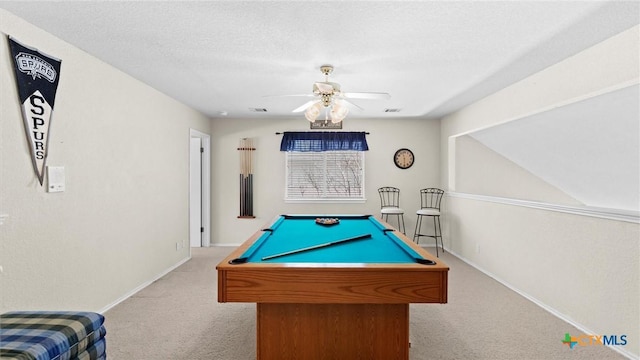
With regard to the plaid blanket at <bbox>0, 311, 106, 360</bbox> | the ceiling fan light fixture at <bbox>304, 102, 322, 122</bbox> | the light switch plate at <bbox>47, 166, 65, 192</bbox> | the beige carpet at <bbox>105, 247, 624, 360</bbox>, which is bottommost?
the beige carpet at <bbox>105, 247, 624, 360</bbox>

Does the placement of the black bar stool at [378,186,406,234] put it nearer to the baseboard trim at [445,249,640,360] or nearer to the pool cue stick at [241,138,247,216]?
the baseboard trim at [445,249,640,360]

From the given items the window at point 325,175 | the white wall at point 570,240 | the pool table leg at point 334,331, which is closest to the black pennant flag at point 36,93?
the pool table leg at point 334,331

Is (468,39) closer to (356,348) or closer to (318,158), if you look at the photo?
(356,348)

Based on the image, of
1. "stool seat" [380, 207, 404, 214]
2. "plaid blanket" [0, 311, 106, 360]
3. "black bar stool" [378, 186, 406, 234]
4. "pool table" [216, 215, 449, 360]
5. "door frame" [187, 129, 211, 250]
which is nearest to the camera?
"plaid blanket" [0, 311, 106, 360]

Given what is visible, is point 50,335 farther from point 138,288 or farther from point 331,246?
point 138,288

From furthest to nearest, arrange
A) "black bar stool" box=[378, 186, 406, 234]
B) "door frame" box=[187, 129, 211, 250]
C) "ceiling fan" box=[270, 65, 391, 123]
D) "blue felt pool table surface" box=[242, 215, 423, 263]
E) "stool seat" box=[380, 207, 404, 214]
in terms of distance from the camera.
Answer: "black bar stool" box=[378, 186, 406, 234]
"door frame" box=[187, 129, 211, 250]
"stool seat" box=[380, 207, 404, 214]
"ceiling fan" box=[270, 65, 391, 123]
"blue felt pool table surface" box=[242, 215, 423, 263]

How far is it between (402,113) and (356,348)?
13.0 ft

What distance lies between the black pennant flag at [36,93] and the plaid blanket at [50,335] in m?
1.08

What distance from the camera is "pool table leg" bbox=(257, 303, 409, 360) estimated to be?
1.89 meters

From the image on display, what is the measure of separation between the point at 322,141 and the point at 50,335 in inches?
176

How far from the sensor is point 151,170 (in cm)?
371

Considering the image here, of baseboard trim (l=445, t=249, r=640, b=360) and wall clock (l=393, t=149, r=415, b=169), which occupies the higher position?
wall clock (l=393, t=149, r=415, b=169)

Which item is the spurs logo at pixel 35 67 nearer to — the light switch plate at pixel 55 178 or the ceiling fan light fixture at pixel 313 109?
the light switch plate at pixel 55 178

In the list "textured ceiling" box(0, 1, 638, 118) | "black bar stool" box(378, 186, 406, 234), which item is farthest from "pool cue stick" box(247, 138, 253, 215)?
"black bar stool" box(378, 186, 406, 234)
